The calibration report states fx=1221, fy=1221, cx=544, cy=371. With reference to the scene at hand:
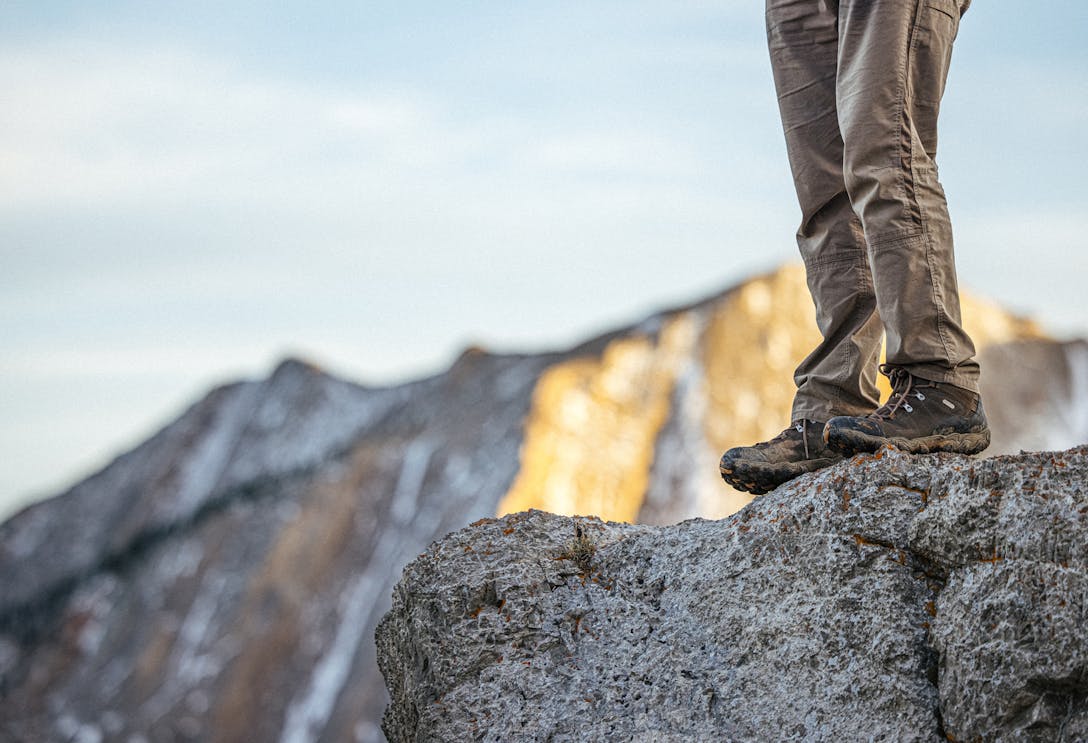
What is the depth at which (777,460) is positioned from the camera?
4.19 m

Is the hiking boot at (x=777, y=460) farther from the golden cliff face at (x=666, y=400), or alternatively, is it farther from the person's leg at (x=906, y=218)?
the golden cliff face at (x=666, y=400)

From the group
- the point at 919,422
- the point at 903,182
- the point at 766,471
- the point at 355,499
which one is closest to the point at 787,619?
the point at 766,471

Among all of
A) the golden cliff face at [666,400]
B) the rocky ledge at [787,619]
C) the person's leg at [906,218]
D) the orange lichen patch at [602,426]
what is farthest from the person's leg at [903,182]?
the golden cliff face at [666,400]

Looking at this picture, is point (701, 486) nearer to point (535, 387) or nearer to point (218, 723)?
point (535, 387)

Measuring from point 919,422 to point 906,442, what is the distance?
0.43ft

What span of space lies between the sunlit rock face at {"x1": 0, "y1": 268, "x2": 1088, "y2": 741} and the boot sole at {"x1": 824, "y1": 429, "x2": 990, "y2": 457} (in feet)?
89.0

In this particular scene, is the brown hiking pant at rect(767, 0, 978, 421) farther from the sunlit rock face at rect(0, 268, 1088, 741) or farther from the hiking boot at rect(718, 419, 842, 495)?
the sunlit rock face at rect(0, 268, 1088, 741)

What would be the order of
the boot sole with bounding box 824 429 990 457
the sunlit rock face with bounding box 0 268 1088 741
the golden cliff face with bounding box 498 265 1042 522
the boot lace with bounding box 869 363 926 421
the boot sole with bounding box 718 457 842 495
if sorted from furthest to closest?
the sunlit rock face with bounding box 0 268 1088 741 → the golden cliff face with bounding box 498 265 1042 522 → the boot sole with bounding box 718 457 842 495 → the boot lace with bounding box 869 363 926 421 → the boot sole with bounding box 824 429 990 457

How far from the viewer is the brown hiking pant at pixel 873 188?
388 centimetres

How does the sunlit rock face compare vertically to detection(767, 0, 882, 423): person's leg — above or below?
below

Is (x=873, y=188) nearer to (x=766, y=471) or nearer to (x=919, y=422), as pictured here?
(x=919, y=422)

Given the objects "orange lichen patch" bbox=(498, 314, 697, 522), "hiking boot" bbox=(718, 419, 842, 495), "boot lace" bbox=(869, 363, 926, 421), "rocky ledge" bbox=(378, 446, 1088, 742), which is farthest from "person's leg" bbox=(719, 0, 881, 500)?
"orange lichen patch" bbox=(498, 314, 697, 522)

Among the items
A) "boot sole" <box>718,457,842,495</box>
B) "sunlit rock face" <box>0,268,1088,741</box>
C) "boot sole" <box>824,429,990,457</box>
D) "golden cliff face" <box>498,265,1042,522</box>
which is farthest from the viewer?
"sunlit rock face" <box>0,268,1088,741</box>

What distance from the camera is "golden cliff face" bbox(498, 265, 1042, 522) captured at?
108 feet
